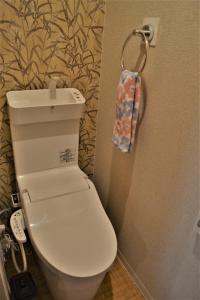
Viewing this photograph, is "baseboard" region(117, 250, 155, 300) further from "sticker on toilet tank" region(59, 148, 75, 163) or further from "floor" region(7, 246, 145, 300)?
"sticker on toilet tank" region(59, 148, 75, 163)

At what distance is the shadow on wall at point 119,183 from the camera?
1.21 m

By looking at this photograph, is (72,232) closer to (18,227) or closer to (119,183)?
(18,227)

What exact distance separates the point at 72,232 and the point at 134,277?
569mm

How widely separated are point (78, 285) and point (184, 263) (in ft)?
1.47

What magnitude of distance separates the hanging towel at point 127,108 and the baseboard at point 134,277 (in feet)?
2.60

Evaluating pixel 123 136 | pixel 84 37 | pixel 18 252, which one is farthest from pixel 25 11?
pixel 18 252

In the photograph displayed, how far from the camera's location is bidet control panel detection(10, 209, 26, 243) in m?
1.09

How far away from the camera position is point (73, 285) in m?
0.96

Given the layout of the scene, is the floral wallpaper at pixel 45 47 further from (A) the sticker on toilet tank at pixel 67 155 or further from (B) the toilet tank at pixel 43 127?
(A) the sticker on toilet tank at pixel 67 155

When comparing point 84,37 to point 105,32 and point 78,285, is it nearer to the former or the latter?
point 105,32

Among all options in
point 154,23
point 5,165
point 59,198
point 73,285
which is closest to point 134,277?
point 73,285

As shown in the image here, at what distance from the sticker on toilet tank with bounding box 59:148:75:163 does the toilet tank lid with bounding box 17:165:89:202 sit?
51mm

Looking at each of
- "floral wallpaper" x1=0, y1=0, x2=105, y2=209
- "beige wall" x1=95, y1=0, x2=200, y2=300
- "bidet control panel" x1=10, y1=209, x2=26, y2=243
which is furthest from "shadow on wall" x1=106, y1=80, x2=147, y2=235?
"bidet control panel" x1=10, y1=209, x2=26, y2=243

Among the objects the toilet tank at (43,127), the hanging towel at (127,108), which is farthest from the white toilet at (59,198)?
the hanging towel at (127,108)
